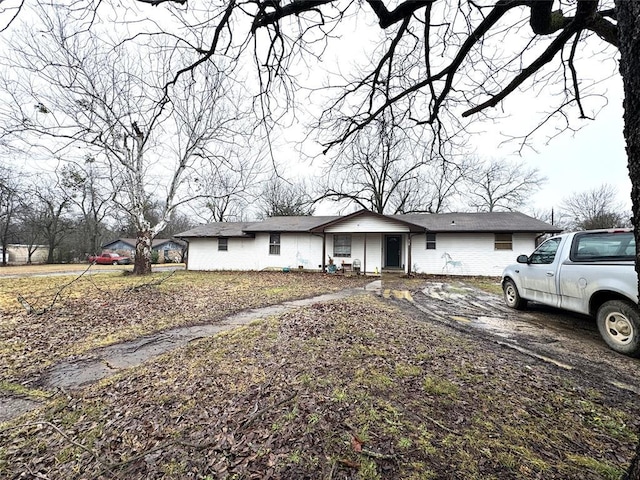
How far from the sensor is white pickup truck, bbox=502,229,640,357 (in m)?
3.67

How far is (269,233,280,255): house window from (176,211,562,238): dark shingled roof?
575 mm

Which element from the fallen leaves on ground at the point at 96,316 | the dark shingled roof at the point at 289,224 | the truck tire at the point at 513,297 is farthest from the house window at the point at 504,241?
the fallen leaves on ground at the point at 96,316

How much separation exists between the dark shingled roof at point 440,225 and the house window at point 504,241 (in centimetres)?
51

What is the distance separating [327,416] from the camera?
7.45ft

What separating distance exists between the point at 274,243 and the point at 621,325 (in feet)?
51.6

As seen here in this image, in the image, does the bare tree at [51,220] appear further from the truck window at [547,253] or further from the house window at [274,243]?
the truck window at [547,253]

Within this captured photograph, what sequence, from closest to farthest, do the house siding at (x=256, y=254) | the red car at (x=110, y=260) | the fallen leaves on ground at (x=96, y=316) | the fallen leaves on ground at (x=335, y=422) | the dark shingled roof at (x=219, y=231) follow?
1. the fallen leaves on ground at (x=335, y=422)
2. the fallen leaves on ground at (x=96, y=316)
3. the house siding at (x=256, y=254)
4. the dark shingled roof at (x=219, y=231)
5. the red car at (x=110, y=260)

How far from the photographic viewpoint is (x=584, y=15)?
2.83m

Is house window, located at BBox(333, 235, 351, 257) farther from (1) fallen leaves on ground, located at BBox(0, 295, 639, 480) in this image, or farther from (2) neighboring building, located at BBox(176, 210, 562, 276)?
(1) fallen leaves on ground, located at BBox(0, 295, 639, 480)

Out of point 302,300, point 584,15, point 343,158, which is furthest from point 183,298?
point 584,15

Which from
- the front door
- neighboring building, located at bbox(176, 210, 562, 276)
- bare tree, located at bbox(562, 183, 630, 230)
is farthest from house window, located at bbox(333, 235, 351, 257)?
bare tree, located at bbox(562, 183, 630, 230)

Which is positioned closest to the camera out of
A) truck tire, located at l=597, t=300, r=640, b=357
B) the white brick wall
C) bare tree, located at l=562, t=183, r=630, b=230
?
truck tire, located at l=597, t=300, r=640, b=357

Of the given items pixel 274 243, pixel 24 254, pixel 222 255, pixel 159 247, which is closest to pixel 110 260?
pixel 159 247

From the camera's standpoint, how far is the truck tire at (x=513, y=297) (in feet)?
21.1
